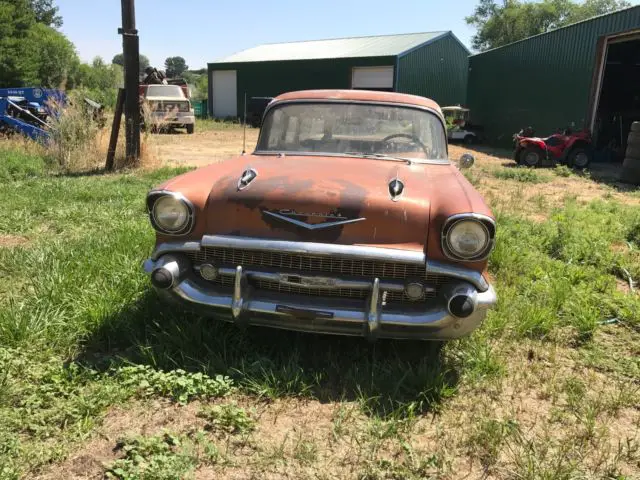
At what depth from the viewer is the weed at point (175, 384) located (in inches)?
112

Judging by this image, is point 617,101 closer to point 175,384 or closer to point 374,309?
point 374,309

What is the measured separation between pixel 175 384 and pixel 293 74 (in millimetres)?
28220

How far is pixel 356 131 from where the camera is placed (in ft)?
13.5

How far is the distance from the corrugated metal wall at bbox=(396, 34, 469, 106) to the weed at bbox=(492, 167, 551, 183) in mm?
14520

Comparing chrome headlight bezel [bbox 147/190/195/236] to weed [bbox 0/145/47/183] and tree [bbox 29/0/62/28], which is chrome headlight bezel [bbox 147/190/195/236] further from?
tree [bbox 29/0/62/28]

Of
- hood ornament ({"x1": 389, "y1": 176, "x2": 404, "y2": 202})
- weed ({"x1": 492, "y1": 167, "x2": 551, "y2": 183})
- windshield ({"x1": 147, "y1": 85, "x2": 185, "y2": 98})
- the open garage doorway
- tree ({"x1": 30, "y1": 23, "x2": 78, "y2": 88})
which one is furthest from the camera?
tree ({"x1": 30, "y1": 23, "x2": 78, "y2": 88})

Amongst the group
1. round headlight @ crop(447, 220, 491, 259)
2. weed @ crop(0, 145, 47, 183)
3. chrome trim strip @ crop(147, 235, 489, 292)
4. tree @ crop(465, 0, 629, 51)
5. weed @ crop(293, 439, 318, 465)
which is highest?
tree @ crop(465, 0, 629, 51)

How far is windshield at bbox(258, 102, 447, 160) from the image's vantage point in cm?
405

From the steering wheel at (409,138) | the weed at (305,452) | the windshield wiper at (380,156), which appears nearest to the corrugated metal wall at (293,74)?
the steering wheel at (409,138)

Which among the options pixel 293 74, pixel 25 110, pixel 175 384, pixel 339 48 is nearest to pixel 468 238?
pixel 175 384

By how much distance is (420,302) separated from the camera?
2.95 meters

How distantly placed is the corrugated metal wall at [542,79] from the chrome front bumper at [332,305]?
12998mm

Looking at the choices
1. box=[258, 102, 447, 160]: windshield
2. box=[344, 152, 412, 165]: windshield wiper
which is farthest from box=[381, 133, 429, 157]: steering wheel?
box=[344, 152, 412, 165]: windshield wiper

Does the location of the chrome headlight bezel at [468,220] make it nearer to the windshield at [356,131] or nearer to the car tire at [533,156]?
the windshield at [356,131]
